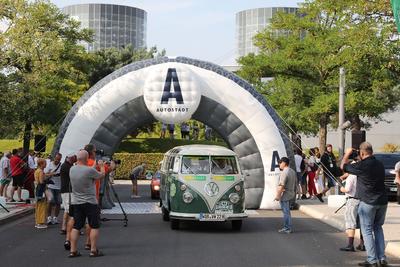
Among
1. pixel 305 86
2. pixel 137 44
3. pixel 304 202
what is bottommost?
pixel 304 202

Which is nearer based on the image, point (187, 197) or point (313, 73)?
point (187, 197)

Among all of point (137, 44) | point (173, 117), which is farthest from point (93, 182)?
point (137, 44)

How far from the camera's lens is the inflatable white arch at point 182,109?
18.2m

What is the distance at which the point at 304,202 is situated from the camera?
19625 millimetres

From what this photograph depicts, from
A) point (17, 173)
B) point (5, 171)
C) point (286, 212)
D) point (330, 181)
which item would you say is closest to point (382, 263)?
point (286, 212)

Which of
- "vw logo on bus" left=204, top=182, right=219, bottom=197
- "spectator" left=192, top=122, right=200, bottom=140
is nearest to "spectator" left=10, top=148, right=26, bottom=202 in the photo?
"vw logo on bus" left=204, top=182, right=219, bottom=197

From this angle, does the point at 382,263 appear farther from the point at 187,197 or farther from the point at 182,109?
the point at 182,109

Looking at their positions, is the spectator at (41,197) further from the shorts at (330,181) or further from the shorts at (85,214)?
the shorts at (330,181)

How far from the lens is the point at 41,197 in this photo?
1359 cm

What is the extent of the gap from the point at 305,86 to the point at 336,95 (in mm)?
2237

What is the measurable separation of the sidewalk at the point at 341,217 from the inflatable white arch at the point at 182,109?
1.33m

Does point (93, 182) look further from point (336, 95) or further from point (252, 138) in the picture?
point (336, 95)

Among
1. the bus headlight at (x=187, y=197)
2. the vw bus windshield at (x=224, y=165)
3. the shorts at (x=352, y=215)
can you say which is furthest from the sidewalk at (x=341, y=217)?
the bus headlight at (x=187, y=197)

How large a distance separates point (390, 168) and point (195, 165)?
402 inches
